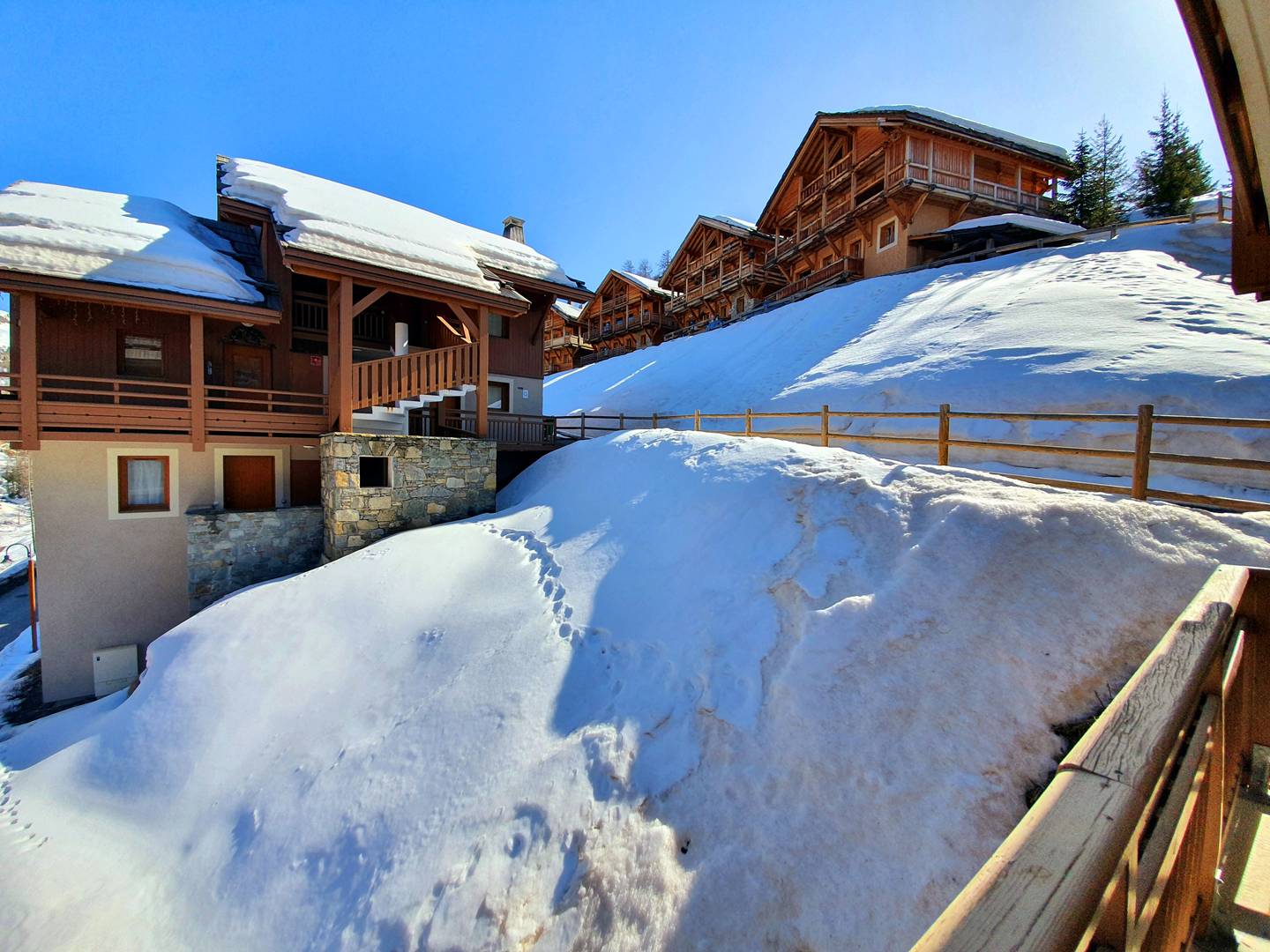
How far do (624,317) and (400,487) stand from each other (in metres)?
35.4

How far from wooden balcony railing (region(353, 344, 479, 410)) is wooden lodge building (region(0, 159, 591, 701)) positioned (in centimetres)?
4

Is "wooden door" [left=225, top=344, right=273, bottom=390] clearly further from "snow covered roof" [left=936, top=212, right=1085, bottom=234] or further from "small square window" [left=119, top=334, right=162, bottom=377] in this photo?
"snow covered roof" [left=936, top=212, right=1085, bottom=234]

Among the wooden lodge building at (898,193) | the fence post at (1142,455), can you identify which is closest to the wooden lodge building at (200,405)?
the fence post at (1142,455)

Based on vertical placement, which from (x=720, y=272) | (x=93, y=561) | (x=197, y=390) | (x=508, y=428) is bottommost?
(x=93, y=561)

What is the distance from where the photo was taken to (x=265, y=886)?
450 centimetres

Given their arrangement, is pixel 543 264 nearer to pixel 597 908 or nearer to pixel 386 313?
pixel 386 313

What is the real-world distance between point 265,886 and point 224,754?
1885 millimetres

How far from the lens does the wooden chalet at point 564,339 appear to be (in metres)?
43.0

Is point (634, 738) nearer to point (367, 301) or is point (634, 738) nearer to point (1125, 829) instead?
point (1125, 829)

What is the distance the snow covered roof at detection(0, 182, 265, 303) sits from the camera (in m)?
9.17

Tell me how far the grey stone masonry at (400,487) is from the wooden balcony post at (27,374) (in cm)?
436

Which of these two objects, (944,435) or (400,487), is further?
(400,487)

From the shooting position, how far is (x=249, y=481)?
11469 millimetres

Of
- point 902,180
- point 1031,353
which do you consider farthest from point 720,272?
point 1031,353
